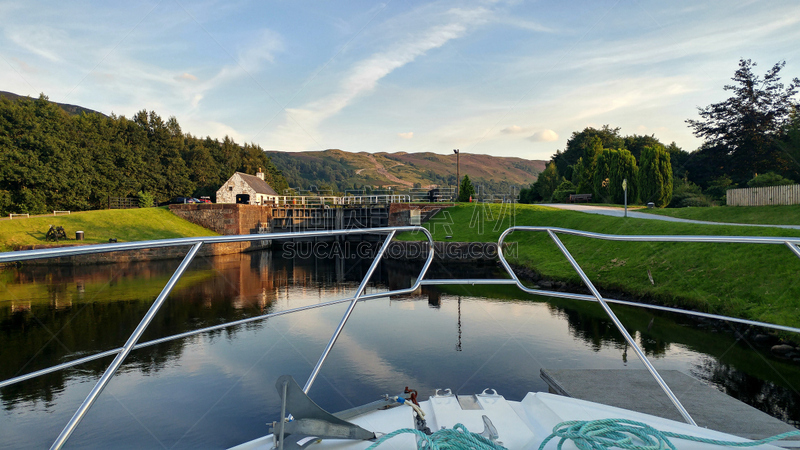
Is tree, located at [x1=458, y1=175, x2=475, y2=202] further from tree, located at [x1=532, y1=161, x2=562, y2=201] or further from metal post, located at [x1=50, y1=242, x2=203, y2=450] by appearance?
metal post, located at [x1=50, y1=242, x2=203, y2=450]

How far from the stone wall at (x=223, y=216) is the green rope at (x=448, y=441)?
26946 mm

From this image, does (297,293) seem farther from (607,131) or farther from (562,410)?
(607,131)

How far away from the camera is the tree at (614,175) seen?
87.5ft

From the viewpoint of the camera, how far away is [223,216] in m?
27.2

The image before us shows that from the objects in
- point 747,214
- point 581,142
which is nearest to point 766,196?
point 747,214

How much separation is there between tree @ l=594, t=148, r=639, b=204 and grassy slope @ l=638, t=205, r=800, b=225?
31.7 ft

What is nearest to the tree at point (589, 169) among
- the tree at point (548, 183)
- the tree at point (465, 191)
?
the tree at point (548, 183)

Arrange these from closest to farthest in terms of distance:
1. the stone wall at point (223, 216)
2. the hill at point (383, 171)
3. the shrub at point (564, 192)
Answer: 1. the stone wall at point (223, 216)
2. the shrub at point (564, 192)
3. the hill at point (383, 171)

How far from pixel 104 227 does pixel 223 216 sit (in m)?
6.37

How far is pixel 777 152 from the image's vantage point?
23.3 metres

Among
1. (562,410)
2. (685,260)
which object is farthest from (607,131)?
(562,410)

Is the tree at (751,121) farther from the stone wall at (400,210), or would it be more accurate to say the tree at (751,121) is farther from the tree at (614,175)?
the stone wall at (400,210)

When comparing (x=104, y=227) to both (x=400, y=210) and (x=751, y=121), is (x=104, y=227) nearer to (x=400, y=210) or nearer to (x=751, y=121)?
(x=400, y=210)

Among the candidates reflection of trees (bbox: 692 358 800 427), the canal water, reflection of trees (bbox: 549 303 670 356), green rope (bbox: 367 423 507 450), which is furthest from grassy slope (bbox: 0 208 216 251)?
reflection of trees (bbox: 692 358 800 427)
